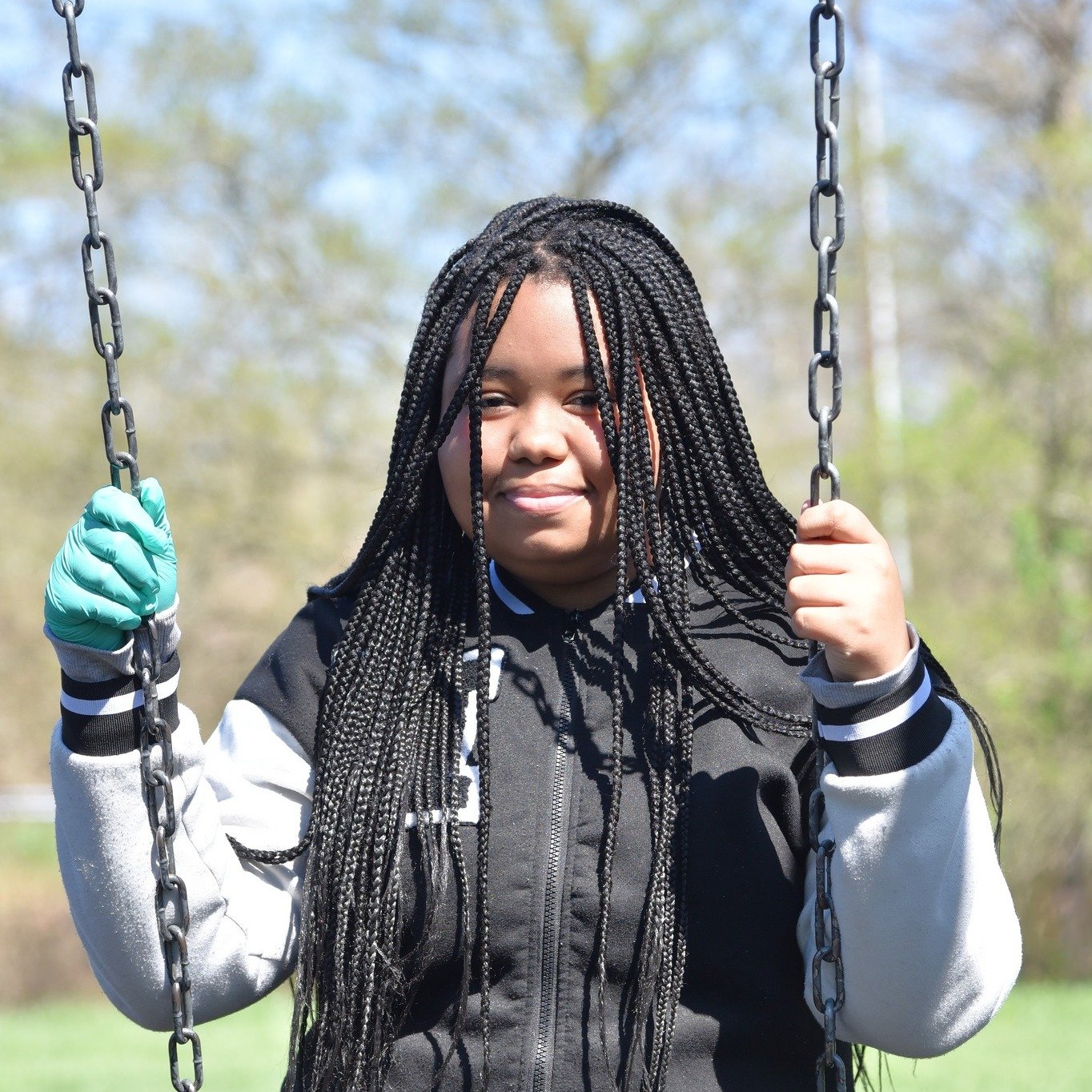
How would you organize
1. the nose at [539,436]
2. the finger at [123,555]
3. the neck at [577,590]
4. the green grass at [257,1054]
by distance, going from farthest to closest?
1. the green grass at [257,1054]
2. the neck at [577,590]
3. the nose at [539,436]
4. the finger at [123,555]

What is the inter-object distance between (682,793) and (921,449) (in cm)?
1047

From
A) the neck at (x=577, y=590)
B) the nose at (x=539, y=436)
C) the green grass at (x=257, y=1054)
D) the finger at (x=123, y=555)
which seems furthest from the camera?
the green grass at (x=257, y=1054)

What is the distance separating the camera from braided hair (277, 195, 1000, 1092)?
175 centimetres

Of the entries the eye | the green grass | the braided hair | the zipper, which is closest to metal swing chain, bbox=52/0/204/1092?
the braided hair

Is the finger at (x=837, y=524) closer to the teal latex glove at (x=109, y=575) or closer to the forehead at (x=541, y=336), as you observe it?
the forehead at (x=541, y=336)

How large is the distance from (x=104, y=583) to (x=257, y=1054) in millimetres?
6634

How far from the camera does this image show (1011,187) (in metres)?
13.6

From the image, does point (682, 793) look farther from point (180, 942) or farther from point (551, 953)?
point (180, 942)

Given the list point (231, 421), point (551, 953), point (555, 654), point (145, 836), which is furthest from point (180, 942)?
point (231, 421)

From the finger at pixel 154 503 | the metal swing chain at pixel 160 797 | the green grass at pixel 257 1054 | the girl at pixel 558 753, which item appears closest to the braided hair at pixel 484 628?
the girl at pixel 558 753

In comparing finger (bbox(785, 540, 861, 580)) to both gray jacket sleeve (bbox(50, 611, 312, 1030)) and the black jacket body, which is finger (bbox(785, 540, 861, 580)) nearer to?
the black jacket body

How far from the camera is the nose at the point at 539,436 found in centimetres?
180

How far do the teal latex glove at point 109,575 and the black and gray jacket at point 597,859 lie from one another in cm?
4

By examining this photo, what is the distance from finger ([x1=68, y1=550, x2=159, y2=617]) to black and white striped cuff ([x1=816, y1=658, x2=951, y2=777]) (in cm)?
78
